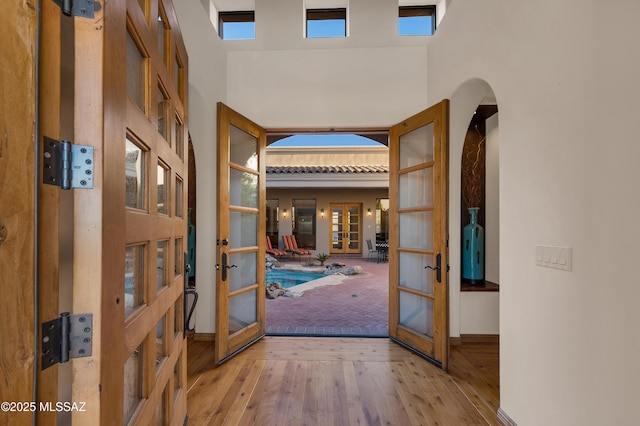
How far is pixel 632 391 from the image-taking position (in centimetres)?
128

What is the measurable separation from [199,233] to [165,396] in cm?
214

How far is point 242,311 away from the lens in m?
3.41

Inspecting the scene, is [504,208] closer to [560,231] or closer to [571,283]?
[560,231]

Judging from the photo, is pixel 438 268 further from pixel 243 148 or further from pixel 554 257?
pixel 243 148

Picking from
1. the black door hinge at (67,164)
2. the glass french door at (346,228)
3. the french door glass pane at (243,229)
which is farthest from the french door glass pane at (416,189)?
the glass french door at (346,228)

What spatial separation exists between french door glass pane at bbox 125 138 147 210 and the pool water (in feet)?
21.0

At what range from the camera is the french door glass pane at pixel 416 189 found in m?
3.22

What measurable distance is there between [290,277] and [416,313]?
5.59 meters

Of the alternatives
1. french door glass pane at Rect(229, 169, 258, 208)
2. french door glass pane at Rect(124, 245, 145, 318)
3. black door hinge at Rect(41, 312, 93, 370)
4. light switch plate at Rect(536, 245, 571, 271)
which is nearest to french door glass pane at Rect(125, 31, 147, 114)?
french door glass pane at Rect(124, 245, 145, 318)

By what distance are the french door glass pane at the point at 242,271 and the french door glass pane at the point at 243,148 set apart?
105 cm

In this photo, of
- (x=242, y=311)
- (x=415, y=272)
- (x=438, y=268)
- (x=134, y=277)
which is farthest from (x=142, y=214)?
(x=415, y=272)

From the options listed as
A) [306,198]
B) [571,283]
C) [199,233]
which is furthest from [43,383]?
[306,198]

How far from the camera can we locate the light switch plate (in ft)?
5.37

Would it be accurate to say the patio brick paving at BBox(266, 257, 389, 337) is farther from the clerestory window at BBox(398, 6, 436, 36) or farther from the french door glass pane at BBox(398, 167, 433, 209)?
the clerestory window at BBox(398, 6, 436, 36)
